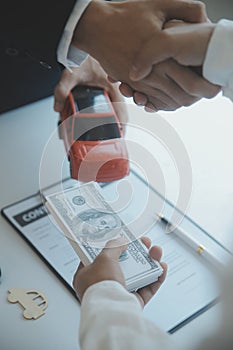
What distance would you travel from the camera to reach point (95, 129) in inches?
33.2

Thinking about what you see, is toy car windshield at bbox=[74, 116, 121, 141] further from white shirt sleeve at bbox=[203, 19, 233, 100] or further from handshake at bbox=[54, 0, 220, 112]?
white shirt sleeve at bbox=[203, 19, 233, 100]

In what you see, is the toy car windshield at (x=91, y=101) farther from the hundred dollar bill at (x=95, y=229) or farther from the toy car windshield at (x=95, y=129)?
the hundred dollar bill at (x=95, y=229)

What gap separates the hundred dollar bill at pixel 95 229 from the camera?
2.16ft

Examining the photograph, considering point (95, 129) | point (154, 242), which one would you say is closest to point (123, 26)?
point (95, 129)

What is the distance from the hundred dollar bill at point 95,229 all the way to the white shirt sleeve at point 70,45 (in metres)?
0.17

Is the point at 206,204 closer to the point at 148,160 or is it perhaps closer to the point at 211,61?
the point at 148,160

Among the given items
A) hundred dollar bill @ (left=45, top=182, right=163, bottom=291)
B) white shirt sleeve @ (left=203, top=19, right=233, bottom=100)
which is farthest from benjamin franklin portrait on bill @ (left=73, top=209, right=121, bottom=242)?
white shirt sleeve @ (left=203, top=19, right=233, bottom=100)

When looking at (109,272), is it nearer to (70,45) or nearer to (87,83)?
(70,45)

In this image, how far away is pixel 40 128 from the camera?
0.96 m

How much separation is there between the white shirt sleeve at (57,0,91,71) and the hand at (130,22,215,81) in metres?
0.10

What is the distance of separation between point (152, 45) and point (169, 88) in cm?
6

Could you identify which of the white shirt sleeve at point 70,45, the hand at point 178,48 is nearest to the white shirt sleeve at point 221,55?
the hand at point 178,48

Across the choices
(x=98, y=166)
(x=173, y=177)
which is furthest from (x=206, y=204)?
(x=98, y=166)

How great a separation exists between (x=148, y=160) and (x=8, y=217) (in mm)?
229
